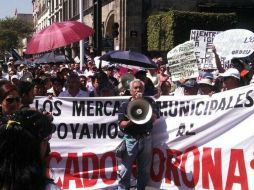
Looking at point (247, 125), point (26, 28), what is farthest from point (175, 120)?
point (26, 28)

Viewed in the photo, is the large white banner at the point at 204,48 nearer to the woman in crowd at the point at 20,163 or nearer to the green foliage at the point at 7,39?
the woman in crowd at the point at 20,163

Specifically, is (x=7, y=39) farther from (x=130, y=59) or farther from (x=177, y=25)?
(x=130, y=59)

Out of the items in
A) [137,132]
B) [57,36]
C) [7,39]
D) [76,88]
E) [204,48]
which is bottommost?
[137,132]

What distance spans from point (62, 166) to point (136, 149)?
1.14 metres

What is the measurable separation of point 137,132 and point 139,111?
0.88 feet

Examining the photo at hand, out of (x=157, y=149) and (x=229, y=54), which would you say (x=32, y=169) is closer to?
(x=157, y=149)

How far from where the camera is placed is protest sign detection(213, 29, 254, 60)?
8.32m

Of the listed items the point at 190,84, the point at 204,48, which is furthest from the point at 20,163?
the point at 204,48

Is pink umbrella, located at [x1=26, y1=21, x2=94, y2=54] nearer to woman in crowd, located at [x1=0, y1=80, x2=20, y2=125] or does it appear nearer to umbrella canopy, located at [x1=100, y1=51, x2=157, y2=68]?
umbrella canopy, located at [x1=100, y1=51, x2=157, y2=68]

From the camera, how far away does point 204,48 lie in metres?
10.3

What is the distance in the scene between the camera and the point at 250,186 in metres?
5.83

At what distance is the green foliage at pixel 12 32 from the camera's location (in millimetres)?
77375

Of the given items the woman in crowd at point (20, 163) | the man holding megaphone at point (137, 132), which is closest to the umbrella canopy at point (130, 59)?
the man holding megaphone at point (137, 132)

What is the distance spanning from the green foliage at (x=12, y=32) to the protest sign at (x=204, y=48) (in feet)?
220
